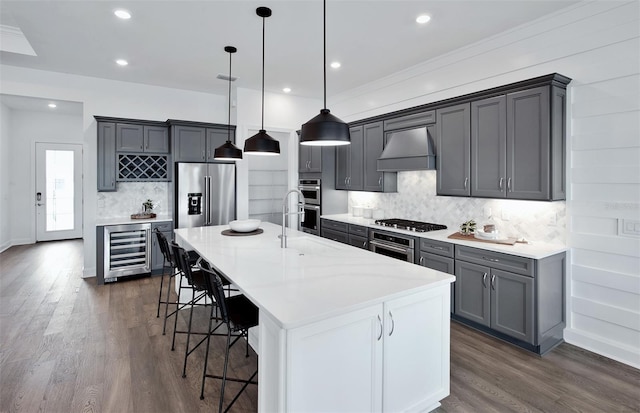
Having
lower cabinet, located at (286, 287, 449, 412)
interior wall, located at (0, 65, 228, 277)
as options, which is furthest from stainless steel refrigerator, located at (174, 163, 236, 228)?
lower cabinet, located at (286, 287, 449, 412)

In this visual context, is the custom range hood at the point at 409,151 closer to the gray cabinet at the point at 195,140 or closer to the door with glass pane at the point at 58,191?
the gray cabinet at the point at 195,140

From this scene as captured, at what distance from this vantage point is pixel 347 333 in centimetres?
176

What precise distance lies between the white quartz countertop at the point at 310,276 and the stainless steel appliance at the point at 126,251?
7.89ft

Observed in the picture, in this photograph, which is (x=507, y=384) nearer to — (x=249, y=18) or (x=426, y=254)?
(x=426, y=254)

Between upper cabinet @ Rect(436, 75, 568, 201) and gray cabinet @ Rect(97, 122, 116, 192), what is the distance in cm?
463

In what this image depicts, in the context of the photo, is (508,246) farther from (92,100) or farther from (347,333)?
(92,100)

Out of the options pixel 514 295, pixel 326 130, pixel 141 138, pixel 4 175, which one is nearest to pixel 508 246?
pixel 514 295

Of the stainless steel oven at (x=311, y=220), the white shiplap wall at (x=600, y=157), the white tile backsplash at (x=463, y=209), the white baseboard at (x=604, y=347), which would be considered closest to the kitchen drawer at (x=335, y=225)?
the stainless steel oven at (x=311, y=220)

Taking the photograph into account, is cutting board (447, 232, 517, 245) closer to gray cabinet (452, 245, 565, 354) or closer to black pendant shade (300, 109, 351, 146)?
gray cabinet (452, 245, 565, 354)

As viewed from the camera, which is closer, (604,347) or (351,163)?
(604,347)

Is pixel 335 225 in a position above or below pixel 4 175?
below

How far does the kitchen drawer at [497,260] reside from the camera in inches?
116

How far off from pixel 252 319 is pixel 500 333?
7.82 feet

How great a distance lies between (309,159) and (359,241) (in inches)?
74.3
